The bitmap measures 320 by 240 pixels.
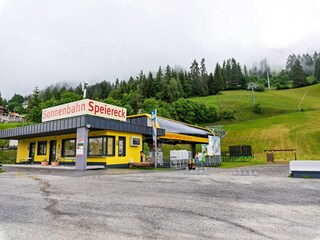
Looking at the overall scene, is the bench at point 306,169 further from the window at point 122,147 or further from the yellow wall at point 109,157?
the window at point 122,147

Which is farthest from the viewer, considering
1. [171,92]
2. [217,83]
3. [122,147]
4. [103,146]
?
[217,83]

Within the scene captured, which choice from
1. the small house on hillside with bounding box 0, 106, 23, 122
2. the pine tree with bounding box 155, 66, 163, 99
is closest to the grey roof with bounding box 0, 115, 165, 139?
the pine tree with bounding box 155, 66, 163, 99

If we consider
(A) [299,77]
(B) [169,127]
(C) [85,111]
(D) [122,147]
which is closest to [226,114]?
(B) [169,127]

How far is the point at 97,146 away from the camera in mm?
20703

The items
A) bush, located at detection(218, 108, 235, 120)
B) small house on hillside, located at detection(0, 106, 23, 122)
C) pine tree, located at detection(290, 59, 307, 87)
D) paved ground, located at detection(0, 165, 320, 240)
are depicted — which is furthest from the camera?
pine tree, located at detection(290, 59, 307, 87)

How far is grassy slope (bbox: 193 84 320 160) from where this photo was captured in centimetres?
4122

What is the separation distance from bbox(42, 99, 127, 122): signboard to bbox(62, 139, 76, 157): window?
261cm

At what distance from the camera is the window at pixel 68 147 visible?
23125 millimetres

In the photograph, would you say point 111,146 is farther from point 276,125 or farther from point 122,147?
point 276,125

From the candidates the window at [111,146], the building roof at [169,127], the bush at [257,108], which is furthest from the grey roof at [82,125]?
the bush at [257,108]

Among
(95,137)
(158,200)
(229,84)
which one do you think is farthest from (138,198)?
(229,84)

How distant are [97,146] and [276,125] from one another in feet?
153

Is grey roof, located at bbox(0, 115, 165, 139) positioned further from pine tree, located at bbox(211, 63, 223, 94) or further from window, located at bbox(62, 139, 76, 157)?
pine tree, located at bbox(211, 63, 223, 94)

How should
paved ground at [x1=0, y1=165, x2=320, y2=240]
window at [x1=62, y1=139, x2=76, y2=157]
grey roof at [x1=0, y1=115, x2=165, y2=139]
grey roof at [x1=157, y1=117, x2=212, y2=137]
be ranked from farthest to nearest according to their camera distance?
grey roof at [x1=157, y1=117, x2=212, y2=137] → window at [x1=62, y1=139, x2=76, y2=157] → grey roof at [x1=0, y1=115, x2=165, y2=139] → paved ground at [x1=0, y1=165, x2=320, y2=240]
